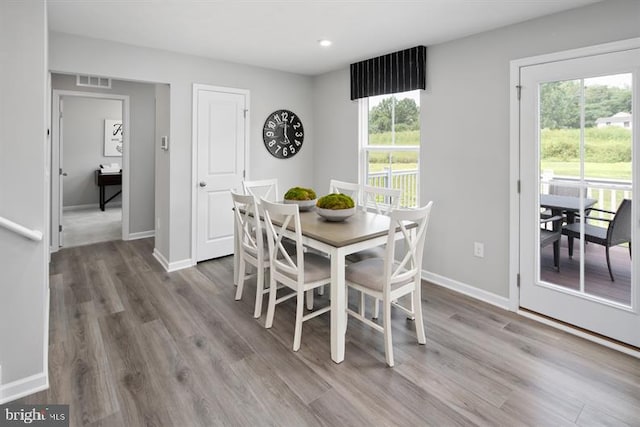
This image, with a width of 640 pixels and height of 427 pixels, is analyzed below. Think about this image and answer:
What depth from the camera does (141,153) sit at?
5383mm

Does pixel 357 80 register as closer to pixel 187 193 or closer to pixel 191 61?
pixel 191 61

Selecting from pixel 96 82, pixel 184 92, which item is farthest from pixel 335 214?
pixel 96 82

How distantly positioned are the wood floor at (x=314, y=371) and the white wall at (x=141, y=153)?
2.48m

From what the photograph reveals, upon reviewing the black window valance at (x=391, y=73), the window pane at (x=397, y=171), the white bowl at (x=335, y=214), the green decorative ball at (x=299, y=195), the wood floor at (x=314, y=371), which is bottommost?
the wood floor at (x=314, y=371)

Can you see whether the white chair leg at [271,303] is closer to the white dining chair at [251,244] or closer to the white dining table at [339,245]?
the white dining chair at [251,244]

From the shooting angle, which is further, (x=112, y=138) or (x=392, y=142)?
(x=112, y=138)

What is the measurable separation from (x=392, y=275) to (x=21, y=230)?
207 cm

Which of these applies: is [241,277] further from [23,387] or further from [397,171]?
[397,171]

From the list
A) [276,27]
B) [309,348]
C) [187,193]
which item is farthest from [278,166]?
[309,348]

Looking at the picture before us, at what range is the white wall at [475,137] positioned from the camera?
2.67 m

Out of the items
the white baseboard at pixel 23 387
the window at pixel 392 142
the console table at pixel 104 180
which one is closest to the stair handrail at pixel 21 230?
the white baseboard at pixel 23 387

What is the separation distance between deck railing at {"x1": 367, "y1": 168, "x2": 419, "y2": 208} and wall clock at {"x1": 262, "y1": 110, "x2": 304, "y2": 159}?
130 centimetres

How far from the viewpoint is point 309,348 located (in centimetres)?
237

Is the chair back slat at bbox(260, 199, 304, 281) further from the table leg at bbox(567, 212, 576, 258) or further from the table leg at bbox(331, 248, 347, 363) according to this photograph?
the table leg at bbox(567, 212, 576, 258)
